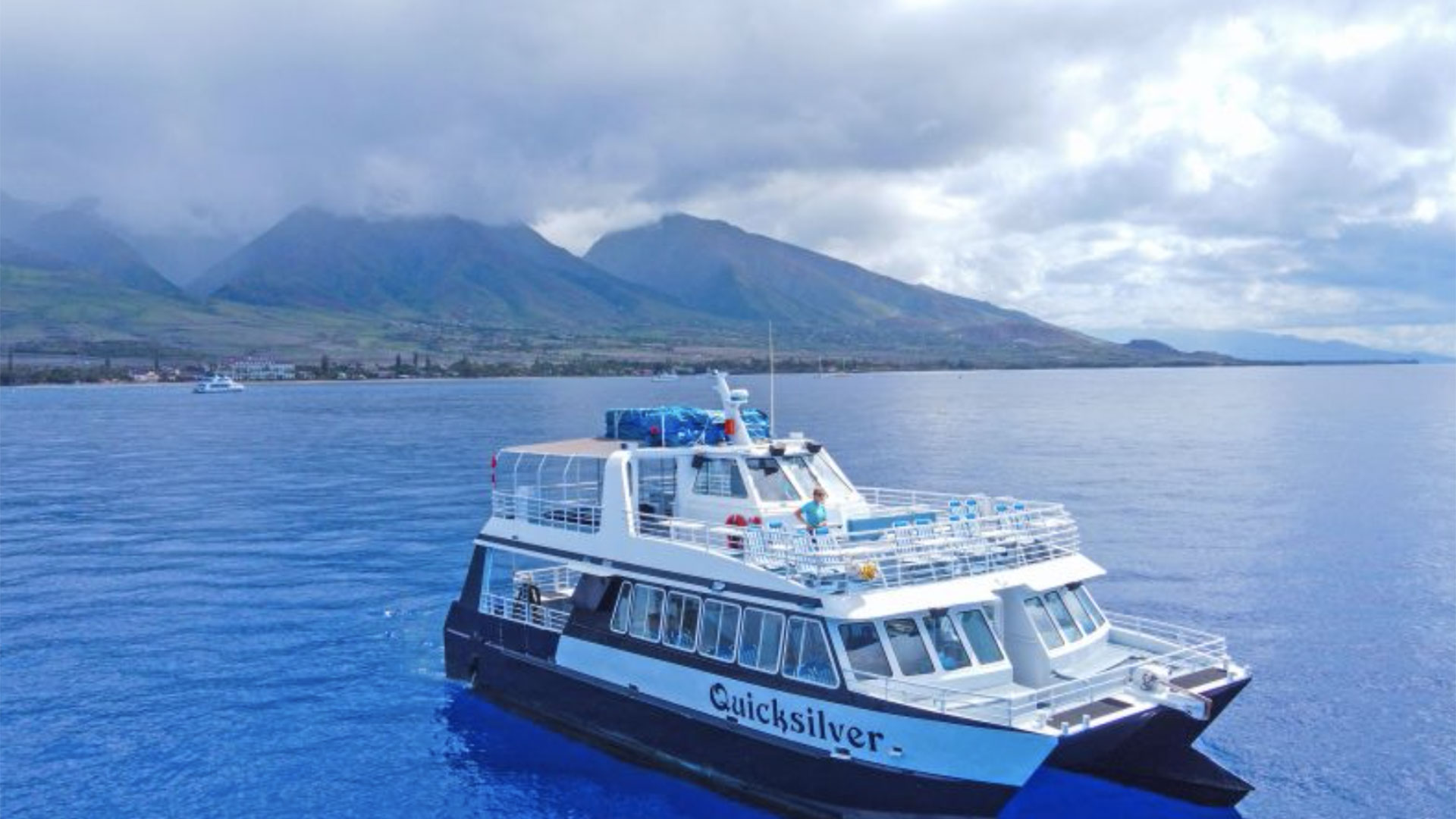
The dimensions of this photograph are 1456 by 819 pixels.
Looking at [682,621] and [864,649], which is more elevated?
[864,649]

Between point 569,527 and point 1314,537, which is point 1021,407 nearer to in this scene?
point 1314,537

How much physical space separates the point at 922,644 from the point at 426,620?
2069cm

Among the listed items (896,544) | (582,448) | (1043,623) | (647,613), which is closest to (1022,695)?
(1043,623)

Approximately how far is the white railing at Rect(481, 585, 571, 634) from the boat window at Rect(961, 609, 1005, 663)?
994cm

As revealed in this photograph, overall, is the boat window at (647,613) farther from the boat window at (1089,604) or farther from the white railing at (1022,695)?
the boat window at (1089,604)

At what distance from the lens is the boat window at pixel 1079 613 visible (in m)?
22.7

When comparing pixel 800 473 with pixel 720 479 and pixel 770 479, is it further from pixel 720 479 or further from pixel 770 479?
pixel 720 479

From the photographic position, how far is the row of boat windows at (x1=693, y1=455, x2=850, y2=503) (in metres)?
24.5

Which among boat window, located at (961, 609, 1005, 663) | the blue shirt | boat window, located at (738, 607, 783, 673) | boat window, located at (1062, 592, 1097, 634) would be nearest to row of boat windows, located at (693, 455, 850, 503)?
the blue shirt

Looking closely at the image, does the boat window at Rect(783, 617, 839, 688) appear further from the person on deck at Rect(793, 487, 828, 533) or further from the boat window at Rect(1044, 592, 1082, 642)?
the boat window at Rect(1044, 592, 1082, 642)

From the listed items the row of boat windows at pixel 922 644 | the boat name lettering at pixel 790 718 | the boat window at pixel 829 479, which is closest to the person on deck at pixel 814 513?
the boat window at pixel 829 479

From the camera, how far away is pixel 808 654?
66.7ft

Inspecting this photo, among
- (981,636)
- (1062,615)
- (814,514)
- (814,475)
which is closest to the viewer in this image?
(981,636)

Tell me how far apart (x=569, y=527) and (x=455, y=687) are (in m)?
6.69
